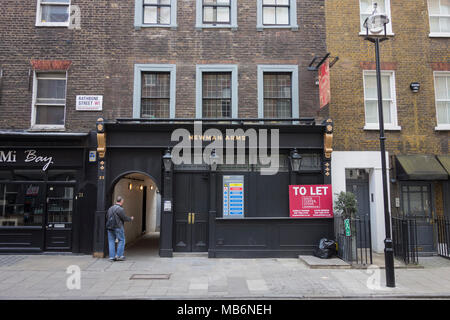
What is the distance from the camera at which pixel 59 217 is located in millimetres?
10539

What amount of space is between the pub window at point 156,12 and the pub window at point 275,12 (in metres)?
3.58

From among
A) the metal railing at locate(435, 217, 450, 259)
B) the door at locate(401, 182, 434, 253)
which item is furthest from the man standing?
the metal railing at locate(435, 217, 450, 259)

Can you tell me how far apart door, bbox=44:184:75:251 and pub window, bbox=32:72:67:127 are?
7.70ft

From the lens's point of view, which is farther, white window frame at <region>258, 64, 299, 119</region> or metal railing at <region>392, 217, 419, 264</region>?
white window frame at <region>258, 64, 299, 119</region>

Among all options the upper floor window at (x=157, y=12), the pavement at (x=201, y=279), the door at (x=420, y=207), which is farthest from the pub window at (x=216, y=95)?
the door at (x=420, y=207)

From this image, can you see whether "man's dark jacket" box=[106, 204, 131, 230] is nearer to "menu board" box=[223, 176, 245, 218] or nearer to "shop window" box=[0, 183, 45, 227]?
"shop window" box=[0, 183, 45, 227]

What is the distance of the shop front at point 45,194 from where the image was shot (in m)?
10.4

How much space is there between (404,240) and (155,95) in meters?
9.40

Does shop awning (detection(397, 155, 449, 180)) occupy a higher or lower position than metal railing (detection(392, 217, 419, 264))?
higher

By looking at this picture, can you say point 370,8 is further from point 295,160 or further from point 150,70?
point 150,70

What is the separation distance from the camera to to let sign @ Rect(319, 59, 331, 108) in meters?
9.88

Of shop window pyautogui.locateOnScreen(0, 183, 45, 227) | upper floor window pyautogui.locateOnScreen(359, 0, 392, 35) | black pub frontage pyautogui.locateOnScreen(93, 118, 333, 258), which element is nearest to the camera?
black pub frontage pyautogui.locateOnScreen(93, 118, 333, 258)

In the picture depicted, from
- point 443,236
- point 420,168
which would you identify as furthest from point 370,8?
point 443,236

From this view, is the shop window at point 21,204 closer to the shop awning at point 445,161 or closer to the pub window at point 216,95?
the pub window at point 216,95
